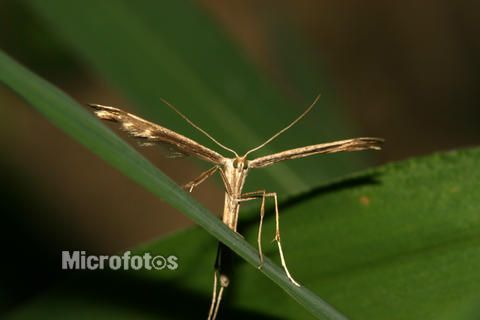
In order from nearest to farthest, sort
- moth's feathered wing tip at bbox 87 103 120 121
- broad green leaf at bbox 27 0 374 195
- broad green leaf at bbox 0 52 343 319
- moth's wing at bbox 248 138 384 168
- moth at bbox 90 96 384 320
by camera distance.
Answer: broad green leaf at bbox 0 52 343 319, moth's feathered wing tip at bbox 87 103 120 121, moth at bbox 90 96 384 320, moth's wing at bbox 248 138 384 168, broad green leaf at bbox 27 0 374 195

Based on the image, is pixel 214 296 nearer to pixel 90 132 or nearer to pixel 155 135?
pixel 155 135

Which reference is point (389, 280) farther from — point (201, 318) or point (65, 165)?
point (65, 165)

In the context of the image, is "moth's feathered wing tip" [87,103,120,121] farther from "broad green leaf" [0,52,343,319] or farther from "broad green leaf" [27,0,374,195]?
"broad green leaf" [27,0,374,195]

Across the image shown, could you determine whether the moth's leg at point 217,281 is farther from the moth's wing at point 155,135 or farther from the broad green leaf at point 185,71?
the broad green leaf at point 185,71

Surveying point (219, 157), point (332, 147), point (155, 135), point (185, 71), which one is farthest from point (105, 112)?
point (185, 71)

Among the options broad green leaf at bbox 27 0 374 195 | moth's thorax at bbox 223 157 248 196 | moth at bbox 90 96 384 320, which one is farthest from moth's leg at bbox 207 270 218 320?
broad green leaf at bbox 27 0 374 195

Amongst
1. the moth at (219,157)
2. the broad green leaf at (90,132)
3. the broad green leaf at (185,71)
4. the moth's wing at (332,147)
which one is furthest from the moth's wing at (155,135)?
the broad green leaf at (185,71)

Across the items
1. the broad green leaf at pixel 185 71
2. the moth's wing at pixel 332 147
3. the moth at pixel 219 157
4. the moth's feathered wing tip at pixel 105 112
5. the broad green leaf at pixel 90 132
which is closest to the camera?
the broad green leaf at pixel 90 132
